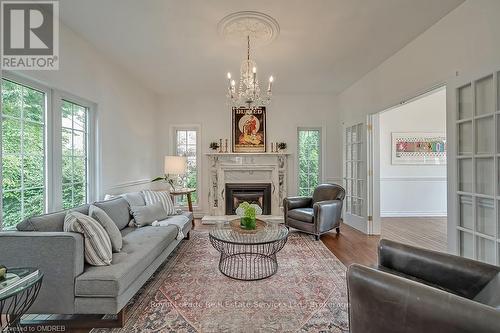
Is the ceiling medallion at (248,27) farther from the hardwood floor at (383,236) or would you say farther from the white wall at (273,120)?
the hardwood floor at (383,236)

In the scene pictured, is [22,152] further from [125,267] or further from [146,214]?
[125,267]

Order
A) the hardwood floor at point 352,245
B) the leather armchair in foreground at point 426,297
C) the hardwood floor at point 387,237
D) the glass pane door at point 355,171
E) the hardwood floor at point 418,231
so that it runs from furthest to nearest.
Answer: the glass pane door at point 355,171 < the hardwood floor at point 418,231 < the hardwood floor at point 387,237 < the hardwood floor at point 352,245 < the leather armchair in foreground at point 426,297

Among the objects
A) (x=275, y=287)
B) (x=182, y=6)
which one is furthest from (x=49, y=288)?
(x=182, y=6)

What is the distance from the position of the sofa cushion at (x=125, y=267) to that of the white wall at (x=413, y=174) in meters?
5.32

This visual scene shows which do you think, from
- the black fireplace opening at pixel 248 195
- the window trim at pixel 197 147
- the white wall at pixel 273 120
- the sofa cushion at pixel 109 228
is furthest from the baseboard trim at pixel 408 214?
the sofa cushion at pixel 109 228

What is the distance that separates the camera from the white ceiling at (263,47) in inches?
94.0

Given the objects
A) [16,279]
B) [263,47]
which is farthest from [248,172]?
[16,279]

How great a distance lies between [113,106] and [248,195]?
3.06 meters

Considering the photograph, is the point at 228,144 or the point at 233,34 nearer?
the point at 233,34

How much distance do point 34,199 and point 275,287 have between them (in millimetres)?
2639

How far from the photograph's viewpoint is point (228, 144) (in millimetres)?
5484

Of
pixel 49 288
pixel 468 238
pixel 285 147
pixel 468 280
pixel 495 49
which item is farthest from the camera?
pixel 285 147

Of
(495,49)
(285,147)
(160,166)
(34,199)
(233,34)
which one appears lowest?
(34,199)

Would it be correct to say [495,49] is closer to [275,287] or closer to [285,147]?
[275,287]
